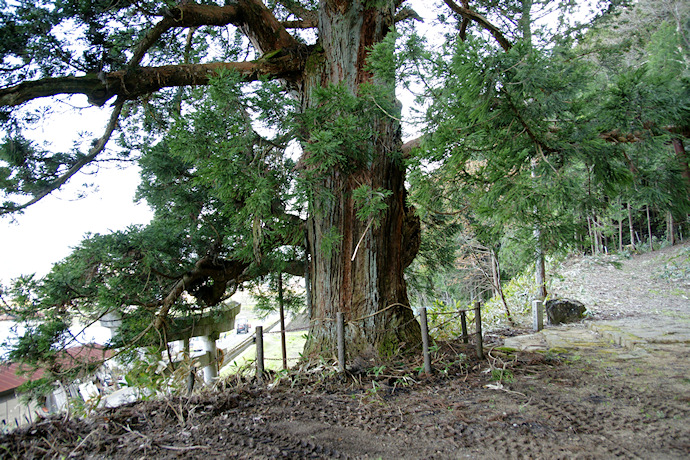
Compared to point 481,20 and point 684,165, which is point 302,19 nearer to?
point 481,20

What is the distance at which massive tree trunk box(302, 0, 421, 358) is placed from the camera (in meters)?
3.87

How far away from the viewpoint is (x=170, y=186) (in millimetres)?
4340

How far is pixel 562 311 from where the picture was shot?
7.05 m

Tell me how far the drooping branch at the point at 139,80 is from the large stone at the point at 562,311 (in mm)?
5892

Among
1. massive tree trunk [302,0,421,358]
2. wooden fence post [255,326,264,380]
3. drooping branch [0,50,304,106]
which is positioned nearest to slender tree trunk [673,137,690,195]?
massive tree trunk [302,0,421,358]

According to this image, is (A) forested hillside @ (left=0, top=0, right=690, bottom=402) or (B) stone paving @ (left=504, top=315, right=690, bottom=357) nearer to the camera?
(A) forested hillside @ (left=0, top=0, right=690, bottom=402)

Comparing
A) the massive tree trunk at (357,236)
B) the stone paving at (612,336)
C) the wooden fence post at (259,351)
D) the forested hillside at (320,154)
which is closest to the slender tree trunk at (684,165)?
the forested hillside at (320,154)

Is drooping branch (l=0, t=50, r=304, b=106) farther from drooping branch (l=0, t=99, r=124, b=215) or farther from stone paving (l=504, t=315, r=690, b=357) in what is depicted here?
stone paving (l=504, t=315, r=690, b=357)

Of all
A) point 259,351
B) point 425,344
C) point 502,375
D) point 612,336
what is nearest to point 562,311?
point 612,336

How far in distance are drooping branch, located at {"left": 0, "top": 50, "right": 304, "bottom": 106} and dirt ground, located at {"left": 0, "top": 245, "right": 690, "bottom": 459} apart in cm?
252

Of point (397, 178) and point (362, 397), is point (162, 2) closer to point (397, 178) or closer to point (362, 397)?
point (397, 178)

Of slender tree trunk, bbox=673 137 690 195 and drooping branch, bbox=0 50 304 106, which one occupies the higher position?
drooping branch, bbox=0 50 304 106

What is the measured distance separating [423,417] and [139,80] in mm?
3884

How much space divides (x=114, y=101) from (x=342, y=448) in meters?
3.64
